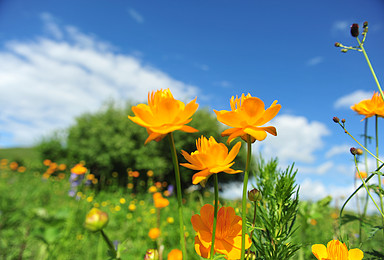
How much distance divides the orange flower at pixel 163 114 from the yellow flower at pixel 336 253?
0.33 m

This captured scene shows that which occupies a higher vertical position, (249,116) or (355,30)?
(355,30)

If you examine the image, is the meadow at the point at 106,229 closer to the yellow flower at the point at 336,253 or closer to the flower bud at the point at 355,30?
the yellow flower at the point at 336,253

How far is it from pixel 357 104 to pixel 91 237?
2784 millimetres

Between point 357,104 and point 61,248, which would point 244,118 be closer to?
point 357,104

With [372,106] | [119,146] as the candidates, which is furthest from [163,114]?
[119,146]

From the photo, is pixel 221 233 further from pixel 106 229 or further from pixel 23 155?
pixel 23 155

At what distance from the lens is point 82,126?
320 inches

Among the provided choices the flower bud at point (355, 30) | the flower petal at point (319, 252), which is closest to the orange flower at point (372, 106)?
the flower bud at point (355, 30)

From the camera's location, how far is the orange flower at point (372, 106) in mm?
702

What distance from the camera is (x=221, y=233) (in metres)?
0.43

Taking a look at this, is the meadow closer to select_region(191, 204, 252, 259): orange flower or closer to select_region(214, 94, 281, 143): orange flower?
select_region(191, 204, 252, 259): orange flower

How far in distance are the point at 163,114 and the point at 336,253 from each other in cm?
40

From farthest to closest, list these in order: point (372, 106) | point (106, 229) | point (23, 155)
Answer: point (23, 155)
point (106, 229)
point (372, 106)

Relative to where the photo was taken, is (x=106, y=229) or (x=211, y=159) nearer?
(x=211, y=159)
